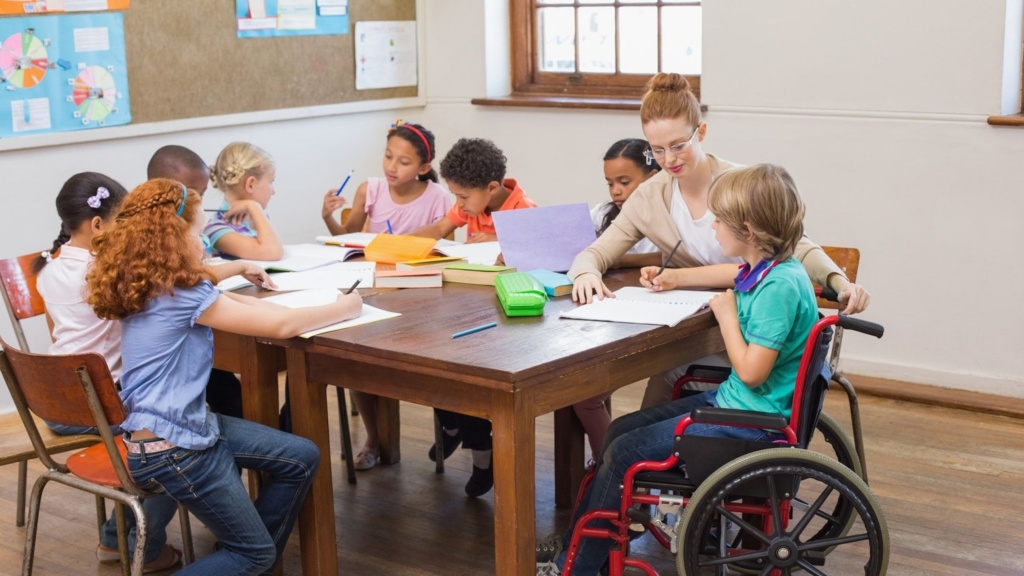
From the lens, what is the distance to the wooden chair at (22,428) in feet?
8.58

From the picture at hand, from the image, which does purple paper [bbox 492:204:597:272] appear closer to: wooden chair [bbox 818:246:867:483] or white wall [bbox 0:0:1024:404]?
wooden chair [bbox 818:246:867:483]

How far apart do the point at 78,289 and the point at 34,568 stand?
0.76m

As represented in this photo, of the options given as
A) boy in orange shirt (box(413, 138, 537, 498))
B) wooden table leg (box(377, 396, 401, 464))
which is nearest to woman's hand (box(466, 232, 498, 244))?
boy in orange shirt (box(413, 138, 537, 498))

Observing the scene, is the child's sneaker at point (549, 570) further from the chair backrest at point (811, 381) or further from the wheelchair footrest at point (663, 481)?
the chair backrest at point (811, 381)

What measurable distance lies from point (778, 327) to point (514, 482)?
1.91ft

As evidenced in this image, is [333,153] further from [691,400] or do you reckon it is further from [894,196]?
[691,400]

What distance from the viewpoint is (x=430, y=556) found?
2945 mm

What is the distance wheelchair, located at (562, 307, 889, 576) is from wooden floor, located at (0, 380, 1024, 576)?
0.55m

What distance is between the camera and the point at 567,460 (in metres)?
3.23

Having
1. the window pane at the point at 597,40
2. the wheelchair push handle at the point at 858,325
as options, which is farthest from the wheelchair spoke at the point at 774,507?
the window pane at the point at 597,40

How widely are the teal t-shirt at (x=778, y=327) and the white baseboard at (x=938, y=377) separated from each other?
6.70 feet

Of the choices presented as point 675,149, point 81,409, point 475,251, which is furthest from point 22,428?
point 675,149

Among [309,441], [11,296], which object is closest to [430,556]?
[309,441]

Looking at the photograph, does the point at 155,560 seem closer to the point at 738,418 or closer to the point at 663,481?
the point at 663,481
